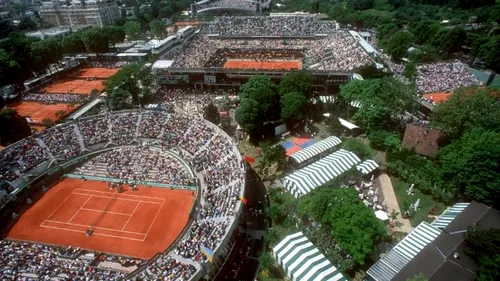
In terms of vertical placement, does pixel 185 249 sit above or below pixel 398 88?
below

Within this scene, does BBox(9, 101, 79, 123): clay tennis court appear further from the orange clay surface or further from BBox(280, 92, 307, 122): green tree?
the orange clay surface

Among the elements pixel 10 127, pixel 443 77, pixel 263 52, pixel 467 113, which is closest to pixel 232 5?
pixel 263 52

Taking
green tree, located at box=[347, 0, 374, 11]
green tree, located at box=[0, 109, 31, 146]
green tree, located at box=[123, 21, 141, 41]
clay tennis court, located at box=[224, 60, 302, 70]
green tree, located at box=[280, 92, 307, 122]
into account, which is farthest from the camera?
green tree, located at box=[347, 0, 374, 11]

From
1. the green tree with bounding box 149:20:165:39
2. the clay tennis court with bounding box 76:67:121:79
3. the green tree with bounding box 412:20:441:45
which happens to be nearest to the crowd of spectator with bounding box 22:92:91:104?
the clay tennis court with bounding box 76:67:121:79

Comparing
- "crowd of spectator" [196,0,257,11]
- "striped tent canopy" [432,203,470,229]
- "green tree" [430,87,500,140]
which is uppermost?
"crowd of spectator" [196,0,257,11]

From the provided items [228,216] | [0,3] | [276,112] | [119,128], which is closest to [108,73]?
[119,128]

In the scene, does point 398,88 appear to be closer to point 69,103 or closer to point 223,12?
point 69,103

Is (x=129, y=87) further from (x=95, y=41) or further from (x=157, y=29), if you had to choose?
(x=157, y=29)
